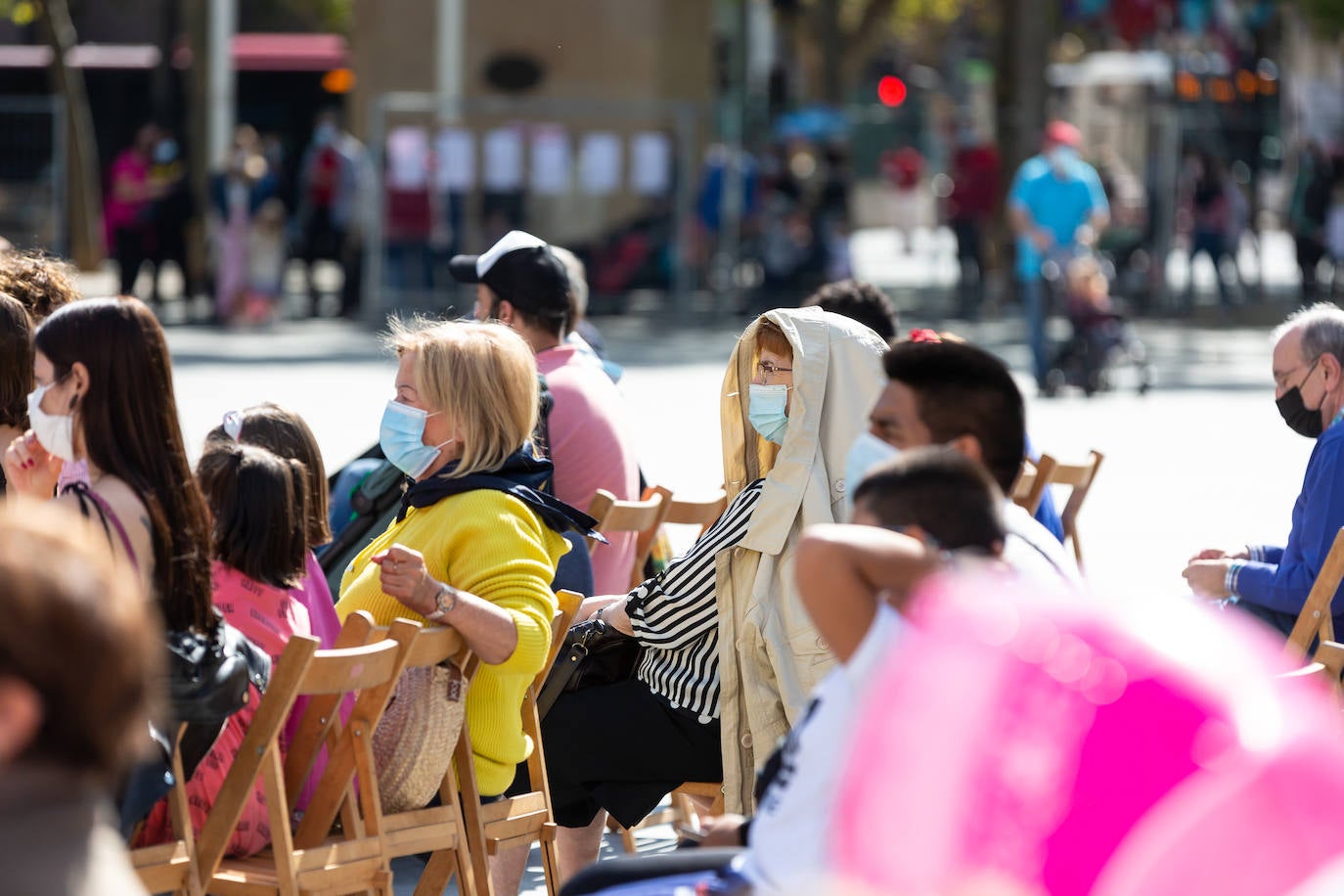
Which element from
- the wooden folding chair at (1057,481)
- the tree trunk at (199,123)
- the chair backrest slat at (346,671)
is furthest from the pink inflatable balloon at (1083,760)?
the tree trunk at (199,123)

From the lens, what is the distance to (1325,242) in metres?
24.0

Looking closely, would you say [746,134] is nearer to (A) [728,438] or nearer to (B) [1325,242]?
(B) [1325,242]

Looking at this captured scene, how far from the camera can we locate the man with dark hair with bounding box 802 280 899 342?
6.54 meters

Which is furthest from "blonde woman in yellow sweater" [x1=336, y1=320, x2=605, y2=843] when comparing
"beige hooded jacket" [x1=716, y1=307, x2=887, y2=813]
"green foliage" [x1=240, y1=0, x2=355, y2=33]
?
"green foliage" [x1=240, y1=0, x2=355, y2=33]

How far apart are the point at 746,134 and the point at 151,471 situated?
2637 centimetres

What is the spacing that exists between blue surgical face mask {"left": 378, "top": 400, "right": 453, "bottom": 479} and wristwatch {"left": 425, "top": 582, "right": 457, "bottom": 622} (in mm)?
494

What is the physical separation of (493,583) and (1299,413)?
7.92 feet

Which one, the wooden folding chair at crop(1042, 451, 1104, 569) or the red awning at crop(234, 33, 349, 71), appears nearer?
the wooden folding chair at crop(1042, 451, 1104, 569)

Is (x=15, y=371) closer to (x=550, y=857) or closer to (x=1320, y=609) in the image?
(x=550, y=857)

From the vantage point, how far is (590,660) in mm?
4895

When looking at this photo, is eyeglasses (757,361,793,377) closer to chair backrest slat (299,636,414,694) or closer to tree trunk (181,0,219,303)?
chair backrest slat (299,636,414,694)

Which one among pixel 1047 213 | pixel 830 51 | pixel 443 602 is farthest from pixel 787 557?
pixel 830 51

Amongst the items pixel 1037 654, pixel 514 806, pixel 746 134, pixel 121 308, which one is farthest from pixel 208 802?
pixel 746 134

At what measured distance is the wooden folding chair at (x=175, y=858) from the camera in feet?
12.0
